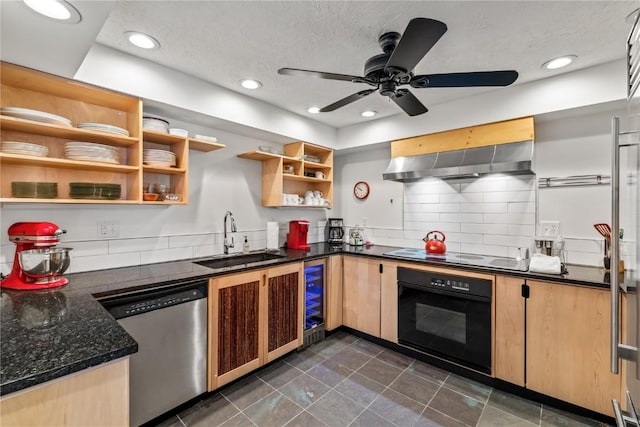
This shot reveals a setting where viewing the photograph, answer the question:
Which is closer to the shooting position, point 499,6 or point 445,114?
point 499,6

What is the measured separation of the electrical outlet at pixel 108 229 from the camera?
2.14 meters

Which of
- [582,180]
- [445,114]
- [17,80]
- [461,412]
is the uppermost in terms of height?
[445,114]

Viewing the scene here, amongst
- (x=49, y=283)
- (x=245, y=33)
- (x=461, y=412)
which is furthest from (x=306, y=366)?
(x=245, y=33)

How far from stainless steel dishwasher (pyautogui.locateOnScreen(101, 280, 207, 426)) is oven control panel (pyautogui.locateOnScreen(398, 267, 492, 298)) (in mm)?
1722

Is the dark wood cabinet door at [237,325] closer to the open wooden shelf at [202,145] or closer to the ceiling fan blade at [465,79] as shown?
the open wooden shelf at [202,145]

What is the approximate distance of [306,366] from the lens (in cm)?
256

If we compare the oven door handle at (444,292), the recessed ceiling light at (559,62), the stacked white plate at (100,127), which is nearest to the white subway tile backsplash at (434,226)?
the oven door handle at (444,292)

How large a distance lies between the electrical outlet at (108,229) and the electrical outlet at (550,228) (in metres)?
3.47

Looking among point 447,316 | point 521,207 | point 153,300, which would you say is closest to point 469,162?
point 521,207

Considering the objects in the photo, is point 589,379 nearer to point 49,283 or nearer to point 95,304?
point 95,304

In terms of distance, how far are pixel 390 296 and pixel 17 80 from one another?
123 inches

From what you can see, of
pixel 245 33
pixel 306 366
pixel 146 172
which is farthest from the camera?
pixel 306 366

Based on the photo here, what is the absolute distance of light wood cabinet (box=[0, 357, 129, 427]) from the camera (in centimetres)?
77

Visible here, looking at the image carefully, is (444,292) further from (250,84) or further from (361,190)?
(250,84)
